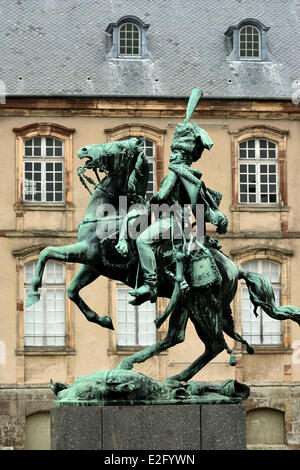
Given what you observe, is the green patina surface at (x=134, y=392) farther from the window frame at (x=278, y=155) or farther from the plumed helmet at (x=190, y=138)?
the window frame at (x=278, y=155)

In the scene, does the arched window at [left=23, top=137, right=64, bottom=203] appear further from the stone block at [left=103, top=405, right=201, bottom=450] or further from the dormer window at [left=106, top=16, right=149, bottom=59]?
the stone block at [left=103, top=405, right=201, bottom=450]

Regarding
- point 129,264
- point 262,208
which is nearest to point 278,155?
point 262,208

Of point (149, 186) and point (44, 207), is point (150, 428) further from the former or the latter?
point (149, 186)

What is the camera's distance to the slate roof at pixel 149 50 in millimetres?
35406

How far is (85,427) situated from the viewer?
44.5ft

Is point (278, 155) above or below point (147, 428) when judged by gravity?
above

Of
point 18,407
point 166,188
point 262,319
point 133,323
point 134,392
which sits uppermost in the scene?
point 262,319

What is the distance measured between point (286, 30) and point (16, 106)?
25.0ft

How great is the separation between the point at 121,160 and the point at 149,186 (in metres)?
21.0

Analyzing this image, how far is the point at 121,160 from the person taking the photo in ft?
48.3

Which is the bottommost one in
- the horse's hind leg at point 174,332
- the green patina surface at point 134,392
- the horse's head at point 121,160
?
the green patina surface at point 134,392

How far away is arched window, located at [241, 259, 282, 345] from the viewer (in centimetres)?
3534

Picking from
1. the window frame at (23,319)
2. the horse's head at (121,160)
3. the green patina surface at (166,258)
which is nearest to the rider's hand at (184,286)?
the green patina surface at (166,258)

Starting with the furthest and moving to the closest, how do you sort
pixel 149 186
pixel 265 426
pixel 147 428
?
pixel 149 186 → pixel 265 426 → pixel 147 428
